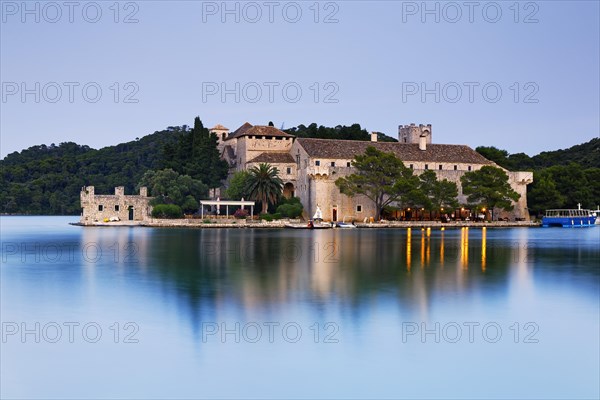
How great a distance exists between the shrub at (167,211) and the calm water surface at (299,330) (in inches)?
1192

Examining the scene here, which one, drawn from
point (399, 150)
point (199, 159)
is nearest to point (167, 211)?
point (199, 159)

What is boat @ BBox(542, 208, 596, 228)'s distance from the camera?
196ft

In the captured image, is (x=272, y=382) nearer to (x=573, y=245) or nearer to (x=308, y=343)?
(x=308, y=343)

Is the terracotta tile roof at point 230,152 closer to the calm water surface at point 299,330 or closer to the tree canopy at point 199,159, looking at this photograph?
the tree canopy at point 199,159

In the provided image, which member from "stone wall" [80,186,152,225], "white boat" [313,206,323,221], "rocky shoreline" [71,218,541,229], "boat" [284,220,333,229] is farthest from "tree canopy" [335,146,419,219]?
"stone wall" [80,186,152,225]

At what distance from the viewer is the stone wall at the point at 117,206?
186 feet

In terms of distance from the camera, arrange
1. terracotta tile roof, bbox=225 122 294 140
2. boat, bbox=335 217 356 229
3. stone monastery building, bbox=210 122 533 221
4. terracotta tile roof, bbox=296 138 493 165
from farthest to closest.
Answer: terracotta tile roof, bbox=225 122 294 140 → terracotta tile roof, bbox=296 138 493 165 → stone monastery building, bbox=210 122 533 221 → boat, bbox=335 217 356 229

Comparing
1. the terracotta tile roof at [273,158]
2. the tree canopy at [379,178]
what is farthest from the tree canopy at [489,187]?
the terracotta tile roof at [273,158]

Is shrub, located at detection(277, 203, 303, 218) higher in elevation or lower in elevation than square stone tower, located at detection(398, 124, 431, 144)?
lower

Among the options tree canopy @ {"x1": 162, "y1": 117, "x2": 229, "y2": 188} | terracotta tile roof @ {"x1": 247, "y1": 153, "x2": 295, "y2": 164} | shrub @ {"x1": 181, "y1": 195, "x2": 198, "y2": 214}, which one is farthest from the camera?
tree canopy @ {"x1": 162, "y1": 117, "x2": 229, "y2": 188}

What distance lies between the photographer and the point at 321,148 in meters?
57.5

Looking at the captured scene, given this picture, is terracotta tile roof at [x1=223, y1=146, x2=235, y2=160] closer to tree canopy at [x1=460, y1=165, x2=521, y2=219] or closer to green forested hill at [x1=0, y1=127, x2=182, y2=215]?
tree canopy at [x1=460, y1=165, x2=521, y2=219]

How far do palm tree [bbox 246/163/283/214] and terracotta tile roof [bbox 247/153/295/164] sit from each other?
2.85 metres

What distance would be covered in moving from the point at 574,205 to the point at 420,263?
44.4 metres
